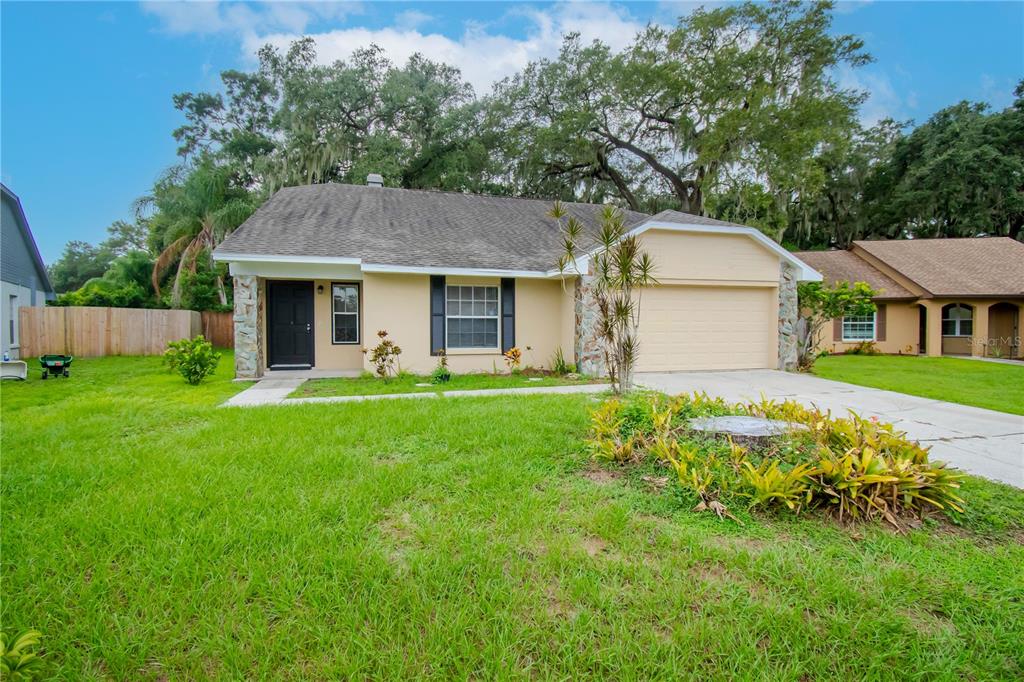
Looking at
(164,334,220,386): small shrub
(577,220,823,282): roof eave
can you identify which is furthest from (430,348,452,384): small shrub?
(164,334,220,386): small shrub

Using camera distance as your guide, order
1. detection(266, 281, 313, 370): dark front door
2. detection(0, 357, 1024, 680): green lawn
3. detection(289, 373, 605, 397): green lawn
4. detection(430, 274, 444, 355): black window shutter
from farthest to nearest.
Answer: detection(266, 281, 313, 370): dark front door → detection(430, 274, 444, 355): black window shutter → detection(289, 373, 605, 397): green lawn → detection(0, 357, 1024, 680): green lawn

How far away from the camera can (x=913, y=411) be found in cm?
657

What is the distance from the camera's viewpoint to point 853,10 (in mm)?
16891

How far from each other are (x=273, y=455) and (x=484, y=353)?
6.70m

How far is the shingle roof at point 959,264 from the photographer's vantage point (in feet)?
54.0

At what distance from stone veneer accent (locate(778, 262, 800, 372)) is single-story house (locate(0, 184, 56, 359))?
19.5 metres

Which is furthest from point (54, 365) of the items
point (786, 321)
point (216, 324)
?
point (786, 321)

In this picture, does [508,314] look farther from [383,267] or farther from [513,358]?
[383,267]

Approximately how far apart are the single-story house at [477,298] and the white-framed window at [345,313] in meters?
0.02

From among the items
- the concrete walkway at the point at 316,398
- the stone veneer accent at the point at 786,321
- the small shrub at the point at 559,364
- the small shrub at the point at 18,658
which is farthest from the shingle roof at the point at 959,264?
the small shrub at the point at 18,658

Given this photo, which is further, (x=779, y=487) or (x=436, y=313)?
(x=436, y=313)

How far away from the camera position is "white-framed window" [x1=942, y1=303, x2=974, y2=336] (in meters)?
17.3

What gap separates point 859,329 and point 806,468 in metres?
17.6

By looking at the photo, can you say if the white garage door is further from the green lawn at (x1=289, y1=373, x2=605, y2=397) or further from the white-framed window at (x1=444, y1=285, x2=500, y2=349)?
the white-framed window at (x1=444, y1=285, x2=500, y2=349)
